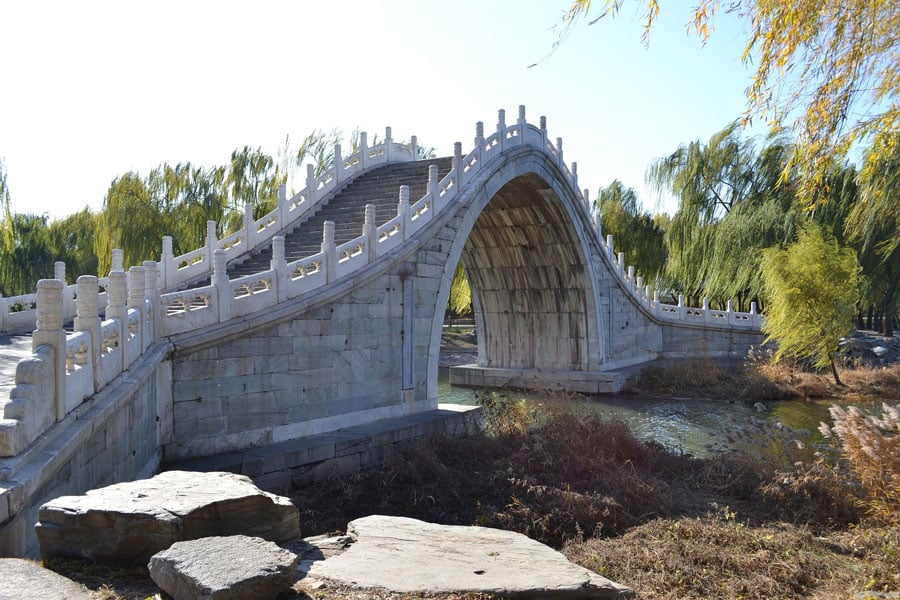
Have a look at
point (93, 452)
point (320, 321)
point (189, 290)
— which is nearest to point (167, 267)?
point (320, 321)

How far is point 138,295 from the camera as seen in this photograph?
301 inches

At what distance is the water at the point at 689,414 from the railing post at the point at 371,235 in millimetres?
4101

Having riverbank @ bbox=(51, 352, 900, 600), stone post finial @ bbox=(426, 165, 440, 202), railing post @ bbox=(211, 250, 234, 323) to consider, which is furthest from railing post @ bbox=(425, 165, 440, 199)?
railing post @ bbox=(211, 250, 234, 323)

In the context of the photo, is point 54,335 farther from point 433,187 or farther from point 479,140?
point 479,140

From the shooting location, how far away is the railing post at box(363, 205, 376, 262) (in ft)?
37.9

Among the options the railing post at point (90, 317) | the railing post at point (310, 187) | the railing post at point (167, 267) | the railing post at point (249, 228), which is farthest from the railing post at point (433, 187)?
the railing post at point (90, 317)

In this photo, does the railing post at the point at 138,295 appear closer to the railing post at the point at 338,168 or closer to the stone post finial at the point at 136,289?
the stone post finial at the point at 136,289

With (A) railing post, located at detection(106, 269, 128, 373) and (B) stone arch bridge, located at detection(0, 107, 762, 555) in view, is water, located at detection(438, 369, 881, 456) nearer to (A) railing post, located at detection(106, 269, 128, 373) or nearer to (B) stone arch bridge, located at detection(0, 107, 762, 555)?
(B) stone arch bridge, located at detection(0, 107, 762, 555)

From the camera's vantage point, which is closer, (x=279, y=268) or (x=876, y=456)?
(x=876, y=456)

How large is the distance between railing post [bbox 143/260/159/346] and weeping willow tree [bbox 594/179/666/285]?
23139 millimetres

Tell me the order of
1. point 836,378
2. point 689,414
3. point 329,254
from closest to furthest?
point 329,254
point 689,414
point 836,378

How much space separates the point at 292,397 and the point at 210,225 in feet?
14.9

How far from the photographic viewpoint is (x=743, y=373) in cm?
2100

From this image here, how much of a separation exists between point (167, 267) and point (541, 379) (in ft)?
41.2
